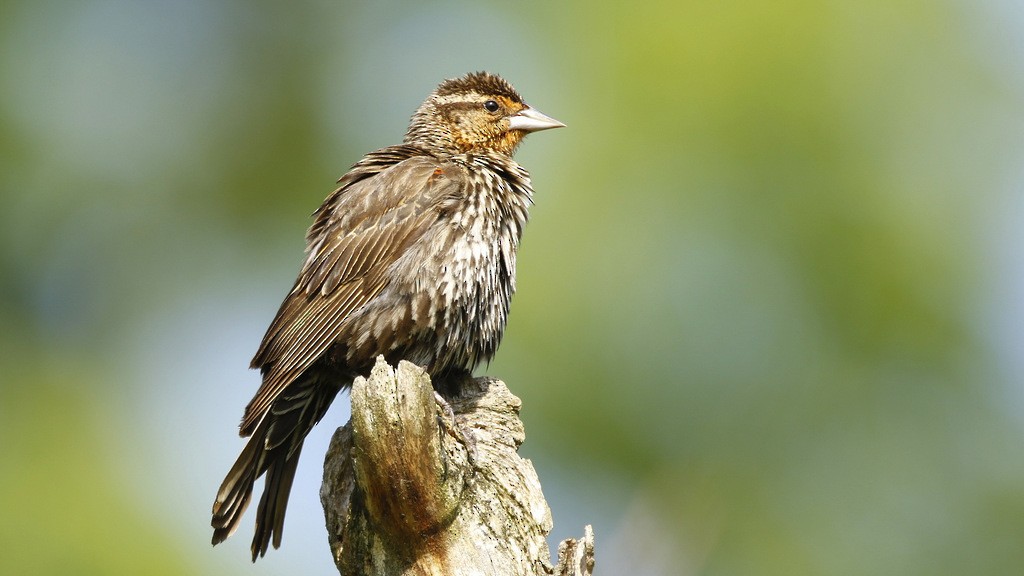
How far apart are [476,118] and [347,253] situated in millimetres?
1232

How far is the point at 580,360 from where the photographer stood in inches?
336

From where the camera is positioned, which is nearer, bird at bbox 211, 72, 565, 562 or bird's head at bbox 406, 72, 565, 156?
bird at bbox 211, 72, 565, 562

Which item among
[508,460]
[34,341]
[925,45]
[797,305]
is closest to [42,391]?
[34,341]

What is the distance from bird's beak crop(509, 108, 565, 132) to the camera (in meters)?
6.48

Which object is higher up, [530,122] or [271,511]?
[530,122]

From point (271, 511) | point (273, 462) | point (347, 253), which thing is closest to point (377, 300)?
point (347, 253)

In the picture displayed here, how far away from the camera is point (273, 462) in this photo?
18.1 ft

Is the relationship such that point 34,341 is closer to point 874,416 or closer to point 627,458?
point 627,458

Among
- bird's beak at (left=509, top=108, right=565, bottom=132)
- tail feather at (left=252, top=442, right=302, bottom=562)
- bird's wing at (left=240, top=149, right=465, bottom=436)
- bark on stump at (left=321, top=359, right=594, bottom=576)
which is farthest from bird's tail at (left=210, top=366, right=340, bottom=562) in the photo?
bird's beak at (left=509, top=108, right=565, bottom=132)

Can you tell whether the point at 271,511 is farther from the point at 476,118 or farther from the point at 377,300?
the point at 476,118

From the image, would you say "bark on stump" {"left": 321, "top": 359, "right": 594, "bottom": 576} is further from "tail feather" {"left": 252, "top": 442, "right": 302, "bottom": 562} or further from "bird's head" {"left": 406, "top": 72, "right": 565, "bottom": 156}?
"bird's head" {"left": 406, "top": 72, "right": 565, "bottom": 156}

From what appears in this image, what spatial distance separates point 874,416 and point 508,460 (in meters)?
5.02

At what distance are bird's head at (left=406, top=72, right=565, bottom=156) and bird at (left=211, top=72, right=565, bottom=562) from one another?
0.54 m

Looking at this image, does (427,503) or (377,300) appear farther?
(377,300)
